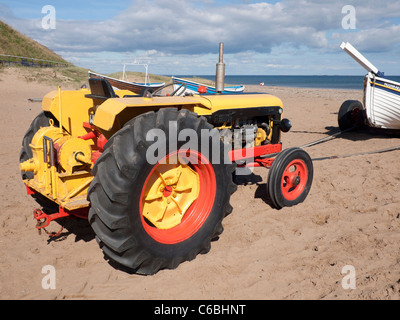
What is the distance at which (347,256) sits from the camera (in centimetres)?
304

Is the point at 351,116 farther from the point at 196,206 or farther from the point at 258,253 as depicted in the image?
the point at 196,206

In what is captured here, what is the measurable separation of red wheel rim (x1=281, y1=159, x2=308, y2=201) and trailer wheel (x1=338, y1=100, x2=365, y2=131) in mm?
4778

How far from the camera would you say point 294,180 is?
4137 millimetres

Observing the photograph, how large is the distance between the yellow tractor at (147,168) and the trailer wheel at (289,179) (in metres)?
0.01

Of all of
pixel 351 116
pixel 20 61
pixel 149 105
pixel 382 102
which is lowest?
pixel 351 116

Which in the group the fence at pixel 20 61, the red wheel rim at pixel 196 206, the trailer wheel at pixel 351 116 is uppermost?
the fence at pixel 20 61

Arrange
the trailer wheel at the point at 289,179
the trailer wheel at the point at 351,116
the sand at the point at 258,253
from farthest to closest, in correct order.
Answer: the trailer wheel at the point at 351,116
the trailer wheel at the point at 289,179
the sand at the point at 258,253

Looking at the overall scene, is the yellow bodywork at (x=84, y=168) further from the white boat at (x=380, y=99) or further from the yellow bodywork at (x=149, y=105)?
the white boat at (x=380, y=99)

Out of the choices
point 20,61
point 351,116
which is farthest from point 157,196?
point 20,61

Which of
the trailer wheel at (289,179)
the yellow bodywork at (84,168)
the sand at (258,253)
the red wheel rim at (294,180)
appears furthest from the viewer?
the red wheel rim at (294,180)

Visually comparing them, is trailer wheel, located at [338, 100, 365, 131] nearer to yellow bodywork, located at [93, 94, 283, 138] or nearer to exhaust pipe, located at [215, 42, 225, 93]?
yellow bodywork, located at [93, 94, 283, 138]

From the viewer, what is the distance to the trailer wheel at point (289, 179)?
3.93m

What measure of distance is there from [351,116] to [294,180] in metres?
5.18

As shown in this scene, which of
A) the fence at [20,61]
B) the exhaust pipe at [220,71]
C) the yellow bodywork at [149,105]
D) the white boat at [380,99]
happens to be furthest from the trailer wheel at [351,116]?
the fence at [20,61]
